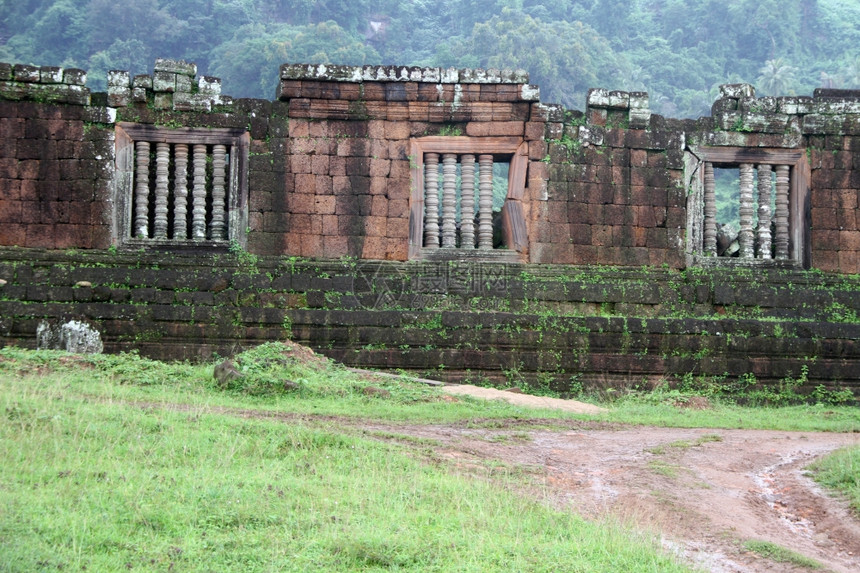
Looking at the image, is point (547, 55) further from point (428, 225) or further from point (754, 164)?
point (428, 225)

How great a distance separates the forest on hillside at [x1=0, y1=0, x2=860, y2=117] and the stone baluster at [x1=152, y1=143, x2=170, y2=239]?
25.8m

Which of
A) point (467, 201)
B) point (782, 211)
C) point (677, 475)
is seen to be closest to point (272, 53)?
point (467, 201)

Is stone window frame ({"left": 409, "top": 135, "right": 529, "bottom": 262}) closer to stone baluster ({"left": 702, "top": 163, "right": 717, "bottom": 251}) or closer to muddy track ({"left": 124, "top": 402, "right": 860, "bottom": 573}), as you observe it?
stone baluster ({"left": 702, "top": 163, "right": 717, "bottom": 251})

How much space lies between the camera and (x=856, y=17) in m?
56.3

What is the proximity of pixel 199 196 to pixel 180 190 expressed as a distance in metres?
0.26

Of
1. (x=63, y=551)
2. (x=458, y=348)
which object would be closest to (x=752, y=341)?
(x=458, y=348)

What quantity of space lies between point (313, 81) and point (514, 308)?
405 centimetres

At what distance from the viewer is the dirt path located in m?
6.91

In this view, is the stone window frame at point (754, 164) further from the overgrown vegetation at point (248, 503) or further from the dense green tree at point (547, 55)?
the dense green tree at point (547, 55)

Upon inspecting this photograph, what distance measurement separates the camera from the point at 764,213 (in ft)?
51.0

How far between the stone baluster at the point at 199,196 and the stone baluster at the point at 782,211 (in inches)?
312

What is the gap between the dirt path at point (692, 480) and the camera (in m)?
6.91

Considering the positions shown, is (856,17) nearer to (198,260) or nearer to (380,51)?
(380,51)

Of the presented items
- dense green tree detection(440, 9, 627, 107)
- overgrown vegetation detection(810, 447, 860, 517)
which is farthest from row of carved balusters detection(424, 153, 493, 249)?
dense green tree detection(440, 9, 627, 107)
